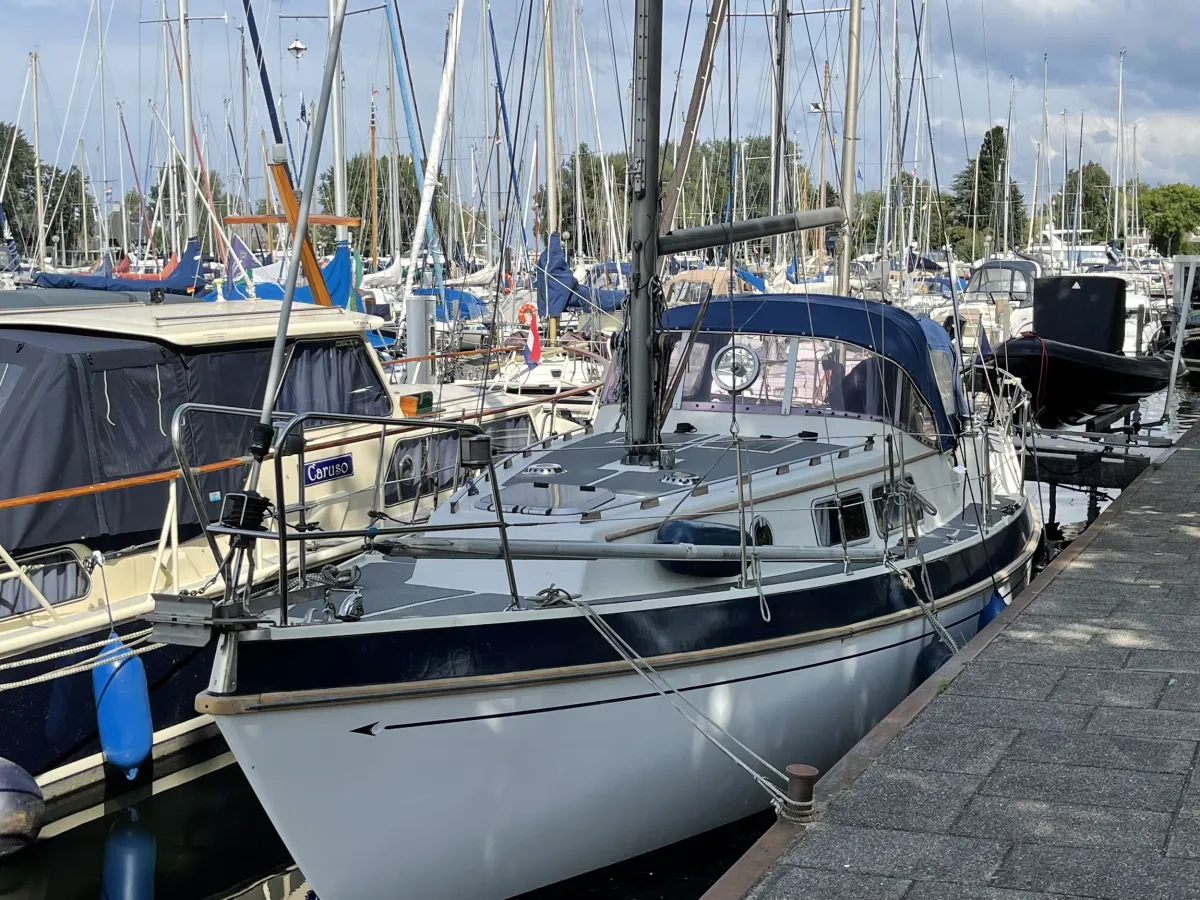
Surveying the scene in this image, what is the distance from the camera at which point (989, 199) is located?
202 feet

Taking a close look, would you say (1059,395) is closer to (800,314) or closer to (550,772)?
(800,314)

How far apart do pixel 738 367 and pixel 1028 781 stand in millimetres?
4139

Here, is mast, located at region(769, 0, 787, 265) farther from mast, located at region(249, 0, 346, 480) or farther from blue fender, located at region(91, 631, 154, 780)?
blue fender, located at region(91, 631, 154, 780)

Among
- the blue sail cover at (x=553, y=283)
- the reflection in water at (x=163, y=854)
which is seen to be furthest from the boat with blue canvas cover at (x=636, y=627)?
the blue sail cover at (x=553, y=283)

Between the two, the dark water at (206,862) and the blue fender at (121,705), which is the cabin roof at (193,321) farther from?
the dark water at (206,862)

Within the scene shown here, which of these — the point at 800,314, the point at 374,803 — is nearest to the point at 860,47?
the point at 800,314

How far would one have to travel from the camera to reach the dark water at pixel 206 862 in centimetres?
731

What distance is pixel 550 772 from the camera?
21.1 feet

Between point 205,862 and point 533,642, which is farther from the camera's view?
point 205,862

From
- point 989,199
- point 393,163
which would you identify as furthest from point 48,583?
point 989,199

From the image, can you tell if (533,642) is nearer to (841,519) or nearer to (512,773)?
(512,773)

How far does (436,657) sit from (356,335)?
224 inches

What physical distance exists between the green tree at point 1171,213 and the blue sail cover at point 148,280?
3075 inches

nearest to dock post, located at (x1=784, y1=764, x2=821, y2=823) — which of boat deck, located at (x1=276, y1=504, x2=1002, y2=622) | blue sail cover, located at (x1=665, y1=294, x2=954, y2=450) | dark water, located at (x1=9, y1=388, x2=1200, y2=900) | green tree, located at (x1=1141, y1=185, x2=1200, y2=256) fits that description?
boat deck, located at (x1=276, y1=504, x2=1002, y2=622)
